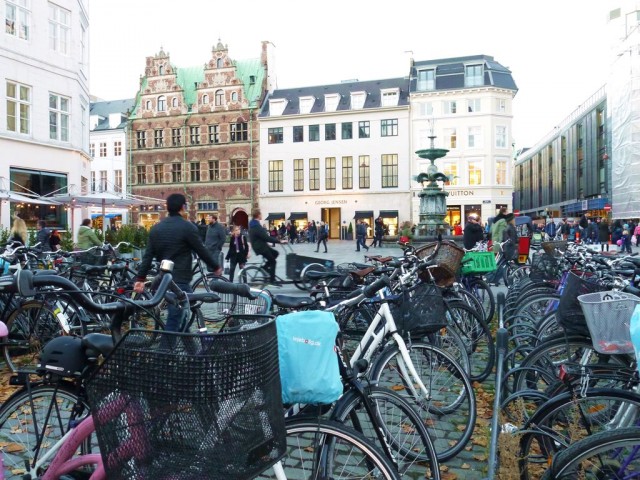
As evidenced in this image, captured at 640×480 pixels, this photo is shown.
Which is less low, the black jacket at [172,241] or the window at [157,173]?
the window at [157,173]

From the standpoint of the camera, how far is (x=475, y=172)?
45250mm

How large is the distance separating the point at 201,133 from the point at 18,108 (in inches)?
1192

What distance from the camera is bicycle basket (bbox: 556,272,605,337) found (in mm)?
3783

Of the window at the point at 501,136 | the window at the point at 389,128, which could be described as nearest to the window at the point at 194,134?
the window at the point at 389,128

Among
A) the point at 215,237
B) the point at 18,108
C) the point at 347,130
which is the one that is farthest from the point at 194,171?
the point at 215,237

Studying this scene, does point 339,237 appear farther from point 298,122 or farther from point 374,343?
point 374,343

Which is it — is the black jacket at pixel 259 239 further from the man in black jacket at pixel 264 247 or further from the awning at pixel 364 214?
the awning at pixel 364 214

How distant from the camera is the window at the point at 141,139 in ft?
174

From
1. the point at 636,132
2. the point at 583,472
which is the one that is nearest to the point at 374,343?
the point at 583,472

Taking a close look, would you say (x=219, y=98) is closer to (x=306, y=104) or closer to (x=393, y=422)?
(x=306, y=104)

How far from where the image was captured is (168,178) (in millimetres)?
52406

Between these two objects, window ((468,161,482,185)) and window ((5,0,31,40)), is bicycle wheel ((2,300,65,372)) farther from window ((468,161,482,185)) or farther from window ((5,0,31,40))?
window ((468,161,482,185))

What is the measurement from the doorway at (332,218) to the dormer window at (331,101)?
872 centimetres

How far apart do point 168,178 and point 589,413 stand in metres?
52.4
